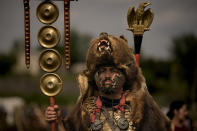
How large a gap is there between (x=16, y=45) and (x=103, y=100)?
34.9m

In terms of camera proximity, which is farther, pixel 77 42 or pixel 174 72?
pixel 77 42

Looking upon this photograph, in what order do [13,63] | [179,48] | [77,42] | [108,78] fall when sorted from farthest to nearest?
[77,42], [13,63], [179,48], [108,78]

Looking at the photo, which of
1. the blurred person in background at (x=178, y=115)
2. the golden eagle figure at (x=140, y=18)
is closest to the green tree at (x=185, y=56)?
the blurred person in background at (x=178, y=115)

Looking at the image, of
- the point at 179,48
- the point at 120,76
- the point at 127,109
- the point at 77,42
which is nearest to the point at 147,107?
the point at 127,109

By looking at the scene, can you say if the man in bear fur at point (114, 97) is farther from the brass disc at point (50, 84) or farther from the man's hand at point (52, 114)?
the brass disc at point (50, 84)

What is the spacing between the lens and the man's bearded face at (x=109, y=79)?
369cm

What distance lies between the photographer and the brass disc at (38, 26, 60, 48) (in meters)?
3.83

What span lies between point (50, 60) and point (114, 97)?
88cm

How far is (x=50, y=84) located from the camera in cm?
386

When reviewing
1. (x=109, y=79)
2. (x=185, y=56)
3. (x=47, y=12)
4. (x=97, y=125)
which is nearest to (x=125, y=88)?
(x=109, y=79)

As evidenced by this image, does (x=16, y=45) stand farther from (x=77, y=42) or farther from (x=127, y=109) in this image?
(x=127, y=109)

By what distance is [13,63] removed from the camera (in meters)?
31.8

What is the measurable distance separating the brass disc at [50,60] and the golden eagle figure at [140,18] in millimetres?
985

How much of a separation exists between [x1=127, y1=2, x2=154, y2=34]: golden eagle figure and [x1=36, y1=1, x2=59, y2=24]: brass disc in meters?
0.91
